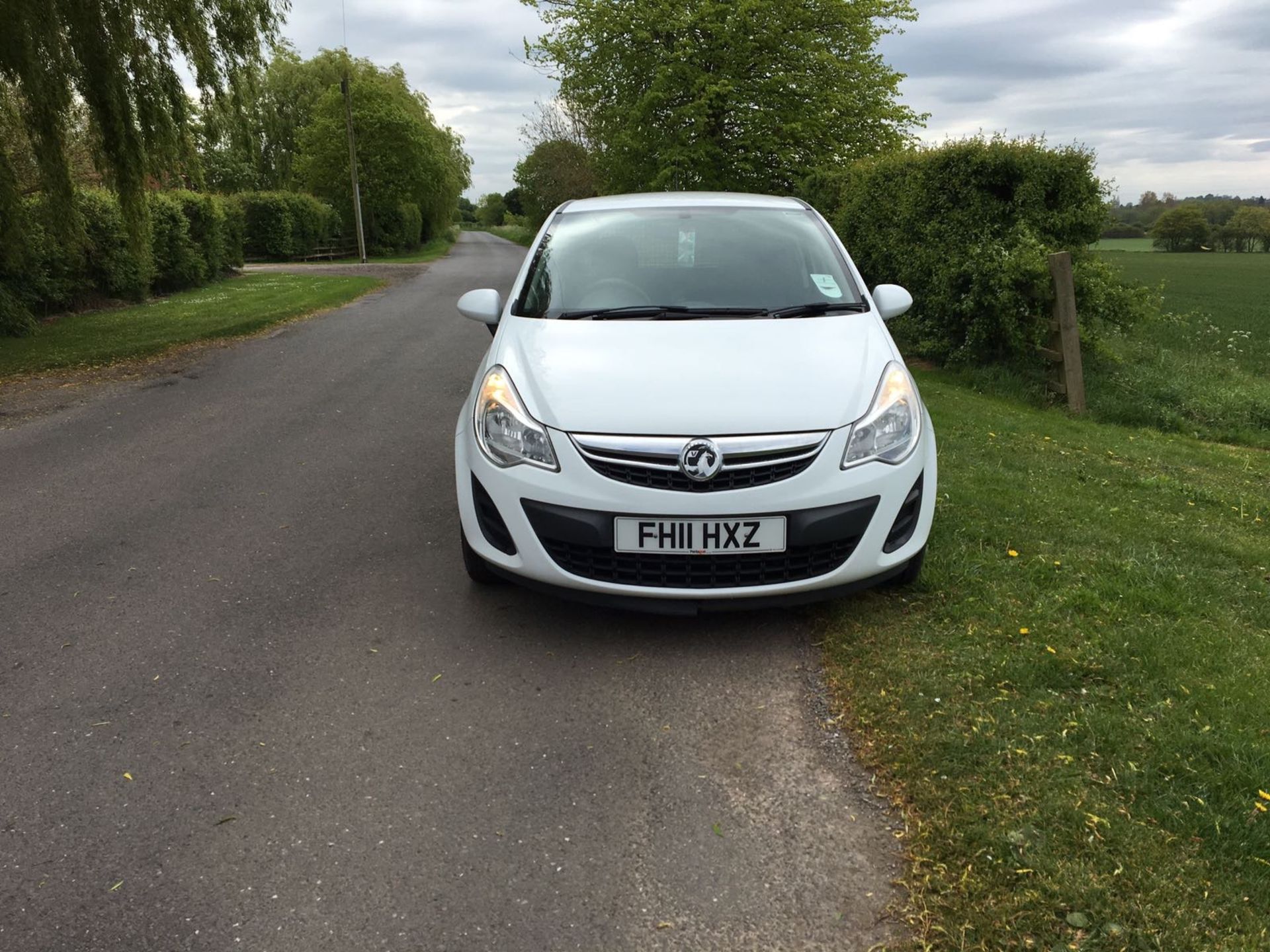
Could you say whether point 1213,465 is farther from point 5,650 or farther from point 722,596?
point 5,650

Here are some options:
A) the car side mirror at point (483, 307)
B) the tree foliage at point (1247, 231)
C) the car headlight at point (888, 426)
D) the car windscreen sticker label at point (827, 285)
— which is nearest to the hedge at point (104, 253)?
the car side mirror at point (483, 307)

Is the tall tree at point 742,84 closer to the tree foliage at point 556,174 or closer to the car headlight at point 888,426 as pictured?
the tree foliage at point 556,174

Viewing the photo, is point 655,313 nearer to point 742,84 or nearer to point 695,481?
point 695,481

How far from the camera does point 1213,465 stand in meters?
7.52

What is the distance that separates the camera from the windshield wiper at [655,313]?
429cm

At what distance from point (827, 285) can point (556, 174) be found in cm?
3612

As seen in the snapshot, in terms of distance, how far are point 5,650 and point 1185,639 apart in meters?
4.51

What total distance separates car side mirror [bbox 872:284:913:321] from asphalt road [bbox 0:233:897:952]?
64.1 inches

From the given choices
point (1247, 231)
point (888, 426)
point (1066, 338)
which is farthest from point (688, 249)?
point (1247, 231)

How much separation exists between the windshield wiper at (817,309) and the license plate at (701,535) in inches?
49.1

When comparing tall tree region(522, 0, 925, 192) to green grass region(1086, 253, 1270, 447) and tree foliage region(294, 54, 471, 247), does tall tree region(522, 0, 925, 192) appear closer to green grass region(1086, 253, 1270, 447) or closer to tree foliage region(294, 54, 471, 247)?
green grass region(1086, 253, 1270, 447)

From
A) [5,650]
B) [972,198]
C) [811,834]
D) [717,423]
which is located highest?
[972,198]

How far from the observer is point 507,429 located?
3646 millimetres

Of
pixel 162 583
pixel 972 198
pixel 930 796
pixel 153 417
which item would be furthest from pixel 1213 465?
pixel 153 417
